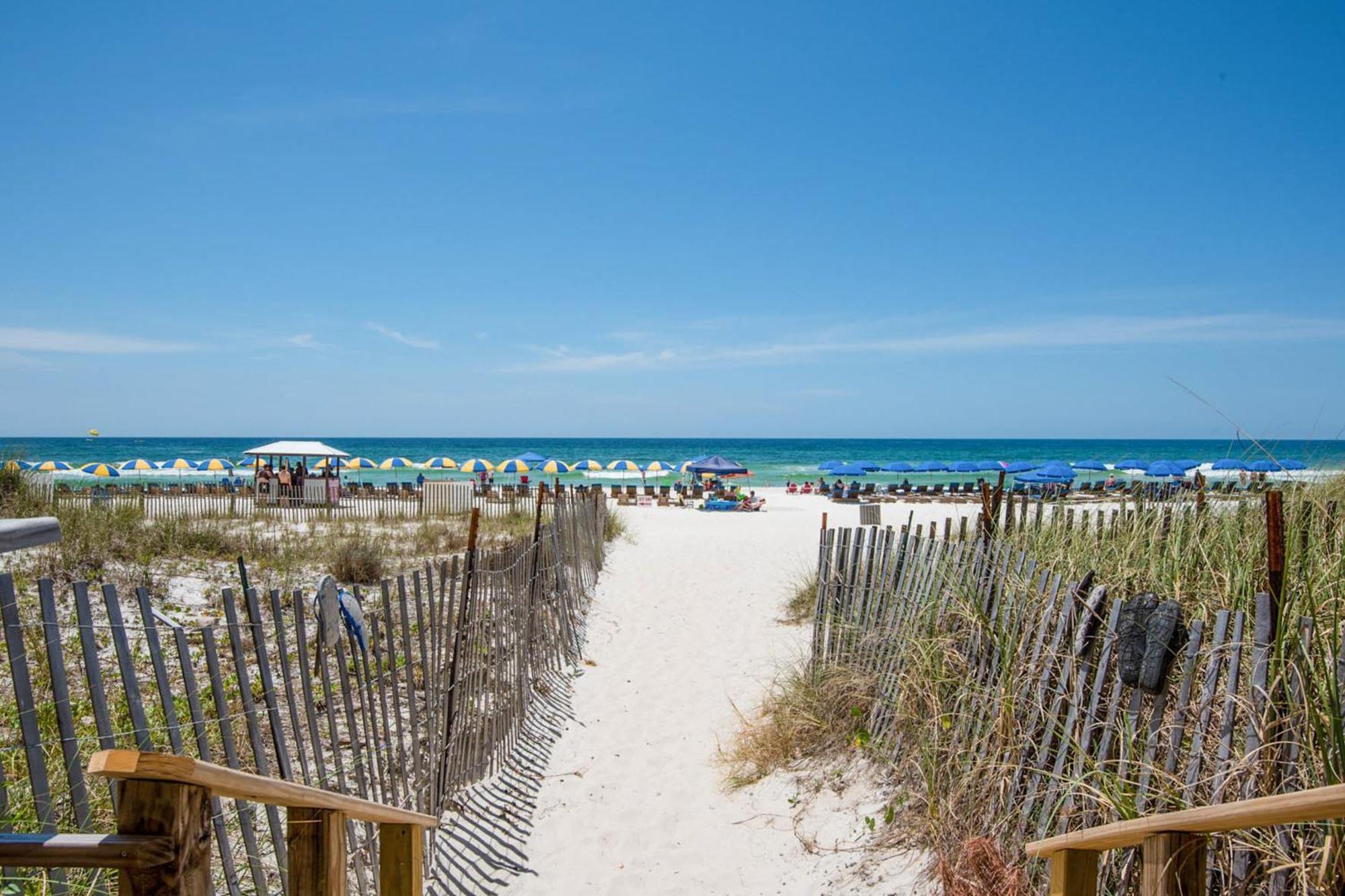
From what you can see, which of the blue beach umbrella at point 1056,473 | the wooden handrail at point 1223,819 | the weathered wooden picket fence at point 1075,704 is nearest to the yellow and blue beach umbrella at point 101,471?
the weathered wooden picket fence at point 1075,704

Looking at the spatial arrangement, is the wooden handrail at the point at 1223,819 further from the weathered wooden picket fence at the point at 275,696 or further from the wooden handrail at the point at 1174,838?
the weathered wooden picket fence at the point at 275,696

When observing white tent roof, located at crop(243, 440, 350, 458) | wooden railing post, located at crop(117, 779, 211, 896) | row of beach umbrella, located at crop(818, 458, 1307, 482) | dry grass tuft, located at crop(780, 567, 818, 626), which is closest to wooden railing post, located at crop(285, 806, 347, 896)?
wooden railing post, located at crop(117, 779, 211, 896)

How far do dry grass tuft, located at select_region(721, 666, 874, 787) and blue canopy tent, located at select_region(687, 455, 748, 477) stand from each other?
77.8 ft

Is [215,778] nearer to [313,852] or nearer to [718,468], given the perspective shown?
[313,852]

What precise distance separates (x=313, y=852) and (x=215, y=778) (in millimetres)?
524

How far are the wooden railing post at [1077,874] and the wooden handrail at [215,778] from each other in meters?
1.55

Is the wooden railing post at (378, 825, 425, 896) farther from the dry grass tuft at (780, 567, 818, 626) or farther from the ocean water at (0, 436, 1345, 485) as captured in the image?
the ocean water at (0, 436, 1345, 485)

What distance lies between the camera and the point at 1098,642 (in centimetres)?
317

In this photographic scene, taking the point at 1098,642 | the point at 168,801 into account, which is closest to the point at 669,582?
the point at 1098,642

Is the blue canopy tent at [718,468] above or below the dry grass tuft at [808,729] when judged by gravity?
above

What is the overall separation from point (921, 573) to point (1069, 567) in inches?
42.0

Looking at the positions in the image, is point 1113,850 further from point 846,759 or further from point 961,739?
point 846,759

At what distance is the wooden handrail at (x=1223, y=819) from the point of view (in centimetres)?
120

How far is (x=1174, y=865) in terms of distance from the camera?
1708mm
